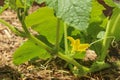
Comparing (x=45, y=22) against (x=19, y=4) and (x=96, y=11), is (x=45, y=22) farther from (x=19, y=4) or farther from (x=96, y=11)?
(x=19, y=4)

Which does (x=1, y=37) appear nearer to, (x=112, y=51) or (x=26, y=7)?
(x=112, y=51)

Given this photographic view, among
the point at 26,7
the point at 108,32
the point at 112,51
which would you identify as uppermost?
the point at 26,7

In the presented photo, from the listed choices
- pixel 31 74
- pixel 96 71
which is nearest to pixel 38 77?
pixel 31 74

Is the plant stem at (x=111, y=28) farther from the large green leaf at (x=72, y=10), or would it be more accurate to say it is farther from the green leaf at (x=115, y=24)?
the large green leaf at (x=72, y=10)

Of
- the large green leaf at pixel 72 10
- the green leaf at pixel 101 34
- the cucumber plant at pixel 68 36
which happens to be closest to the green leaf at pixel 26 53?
the cucumber plant at pixel 68 36

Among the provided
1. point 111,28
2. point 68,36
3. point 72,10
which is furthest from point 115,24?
point 72,10
